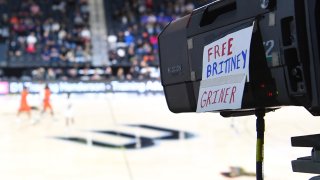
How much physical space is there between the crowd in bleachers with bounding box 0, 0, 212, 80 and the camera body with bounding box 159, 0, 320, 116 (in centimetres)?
1779

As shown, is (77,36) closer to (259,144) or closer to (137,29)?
(137,29)

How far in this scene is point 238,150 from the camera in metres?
11.0

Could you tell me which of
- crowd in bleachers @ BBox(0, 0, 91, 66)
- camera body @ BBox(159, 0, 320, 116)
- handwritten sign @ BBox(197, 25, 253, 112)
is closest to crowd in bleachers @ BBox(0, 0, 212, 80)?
crowd in bleachers @ BBox(0, 0, 91, 66)

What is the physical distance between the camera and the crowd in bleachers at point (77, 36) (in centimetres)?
2139

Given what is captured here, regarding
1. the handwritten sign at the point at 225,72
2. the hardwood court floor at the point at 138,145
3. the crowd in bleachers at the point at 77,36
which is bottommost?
the hardwood court floor at the point at 138,145

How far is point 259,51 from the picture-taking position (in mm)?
2186

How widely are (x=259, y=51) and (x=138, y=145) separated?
31.8ft

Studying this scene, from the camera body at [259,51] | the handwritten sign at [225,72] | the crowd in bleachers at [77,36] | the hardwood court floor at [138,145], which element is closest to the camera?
the camera body at [259,51]

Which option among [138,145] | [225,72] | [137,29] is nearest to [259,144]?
[225,72]

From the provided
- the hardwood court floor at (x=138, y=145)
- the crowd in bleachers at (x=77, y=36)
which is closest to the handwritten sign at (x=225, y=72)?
the hardwood court floor at (x=138, y=145)

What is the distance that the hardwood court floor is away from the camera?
9.14 meters

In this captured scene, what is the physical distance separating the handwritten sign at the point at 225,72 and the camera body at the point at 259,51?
2cm

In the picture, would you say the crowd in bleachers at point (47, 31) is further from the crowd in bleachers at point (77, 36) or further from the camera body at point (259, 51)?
the camera body at point (259, 51)

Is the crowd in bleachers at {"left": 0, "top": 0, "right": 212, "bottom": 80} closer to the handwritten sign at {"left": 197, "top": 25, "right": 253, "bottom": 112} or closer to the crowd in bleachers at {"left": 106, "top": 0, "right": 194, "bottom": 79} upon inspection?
the crowd in bleachers at {"left": 106, "top": 0, "right": 194, "bottom": 79}
